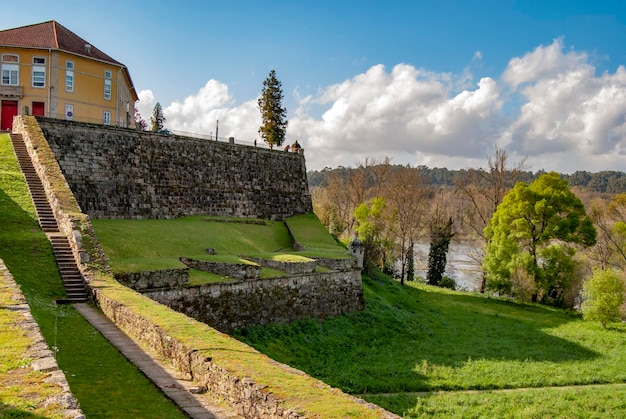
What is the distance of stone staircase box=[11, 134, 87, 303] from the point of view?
45.0 feet

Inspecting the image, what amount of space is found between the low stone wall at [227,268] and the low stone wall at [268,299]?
29 centimetres

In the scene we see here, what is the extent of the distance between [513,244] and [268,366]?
29.7 metres

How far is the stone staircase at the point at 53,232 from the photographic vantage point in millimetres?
13719

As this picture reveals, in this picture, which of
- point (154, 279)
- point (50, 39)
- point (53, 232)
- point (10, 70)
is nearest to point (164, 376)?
point (154, 279)

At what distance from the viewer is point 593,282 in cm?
2808

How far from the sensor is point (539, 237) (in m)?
34.2

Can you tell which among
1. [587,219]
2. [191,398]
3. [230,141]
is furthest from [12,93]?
[587,219]

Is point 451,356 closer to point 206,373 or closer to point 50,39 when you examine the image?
point 206,373

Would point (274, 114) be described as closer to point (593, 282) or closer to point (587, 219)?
point (587, 219)

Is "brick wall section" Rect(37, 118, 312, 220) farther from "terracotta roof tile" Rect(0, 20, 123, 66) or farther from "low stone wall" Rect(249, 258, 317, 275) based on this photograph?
"terracotta roof tile" Rect(0, 20, 123, 66)

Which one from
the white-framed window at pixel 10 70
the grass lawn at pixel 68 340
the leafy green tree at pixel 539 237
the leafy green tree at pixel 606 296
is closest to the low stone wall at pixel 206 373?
the grass lawn at pixel 68 340

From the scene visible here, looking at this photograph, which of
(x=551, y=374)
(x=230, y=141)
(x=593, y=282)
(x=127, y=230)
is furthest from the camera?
(x=230, y=141)

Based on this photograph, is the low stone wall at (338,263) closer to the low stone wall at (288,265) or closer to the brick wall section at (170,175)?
the low stone wall at (288,265)

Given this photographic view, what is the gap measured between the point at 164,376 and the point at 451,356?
13.9 metres
